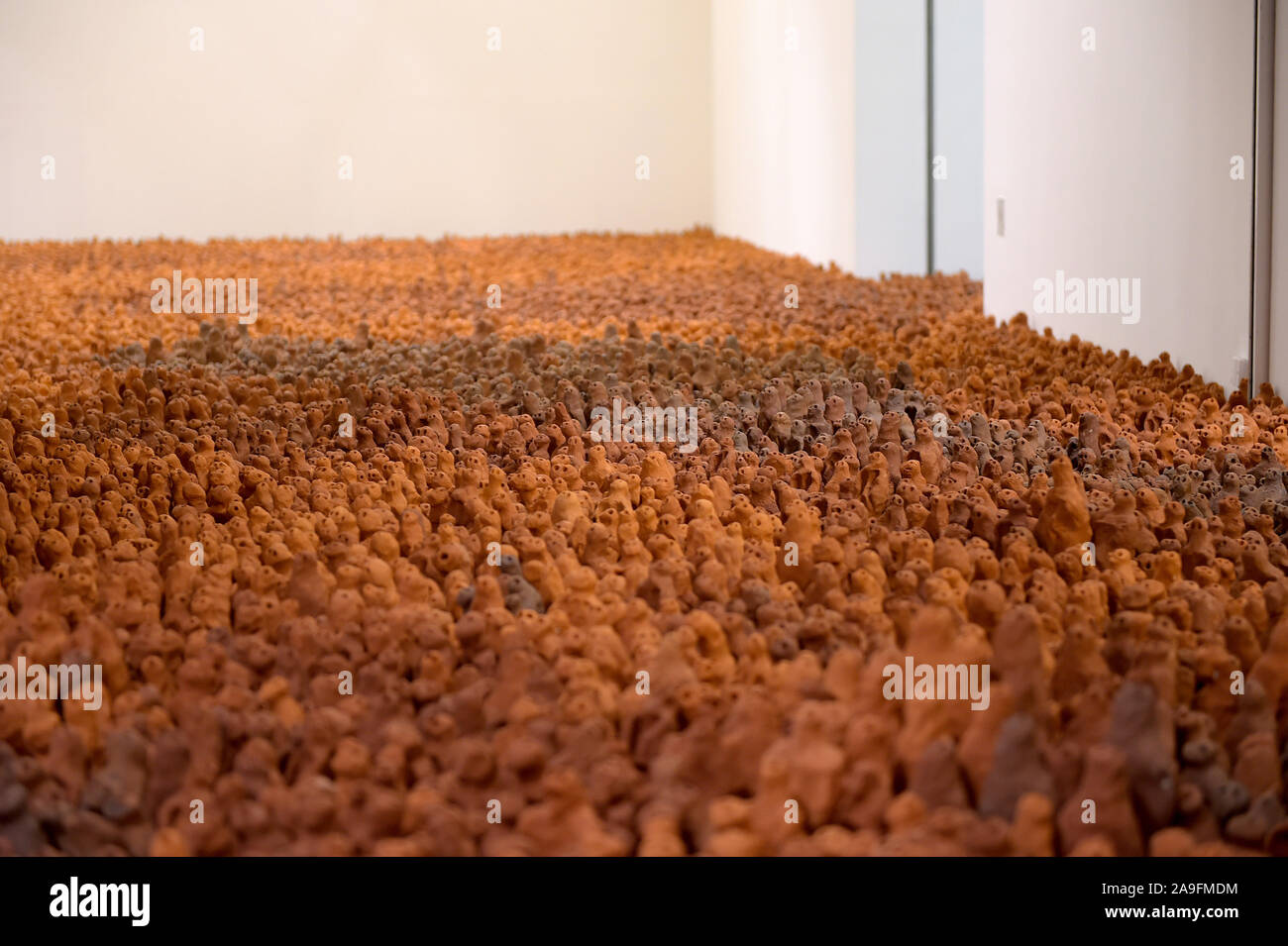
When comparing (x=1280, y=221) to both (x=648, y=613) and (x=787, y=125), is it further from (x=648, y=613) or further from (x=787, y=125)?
(x=787, y=125)

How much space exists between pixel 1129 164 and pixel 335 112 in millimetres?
9153

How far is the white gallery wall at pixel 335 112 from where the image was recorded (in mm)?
11727

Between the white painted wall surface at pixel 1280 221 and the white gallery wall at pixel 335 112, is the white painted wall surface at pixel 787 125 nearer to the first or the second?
the white gallery wall at pixel 335 112

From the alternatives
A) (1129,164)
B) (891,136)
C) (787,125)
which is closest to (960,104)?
(891,136)

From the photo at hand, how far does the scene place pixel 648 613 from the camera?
6.46 ft

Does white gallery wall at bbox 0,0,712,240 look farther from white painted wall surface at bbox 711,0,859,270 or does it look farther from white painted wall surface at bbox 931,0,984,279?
white painted wall surface at bbox 931,0,984,279

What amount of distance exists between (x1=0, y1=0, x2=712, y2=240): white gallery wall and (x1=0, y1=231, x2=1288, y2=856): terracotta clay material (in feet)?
27.9

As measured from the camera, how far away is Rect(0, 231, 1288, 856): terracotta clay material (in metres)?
1.51

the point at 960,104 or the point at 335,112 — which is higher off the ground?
the point at 335,112

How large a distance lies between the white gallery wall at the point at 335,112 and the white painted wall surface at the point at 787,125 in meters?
1.02

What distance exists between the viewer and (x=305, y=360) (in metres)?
4.54

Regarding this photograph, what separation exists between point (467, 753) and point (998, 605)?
858 millimetres

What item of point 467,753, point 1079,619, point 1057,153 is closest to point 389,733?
point 467,753

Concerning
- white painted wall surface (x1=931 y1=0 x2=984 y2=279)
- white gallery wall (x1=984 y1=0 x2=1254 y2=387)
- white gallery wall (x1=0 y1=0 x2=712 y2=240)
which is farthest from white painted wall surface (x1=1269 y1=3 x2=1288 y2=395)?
white gallery wall (x1=0 y1=0 x2=712 y2=240)
